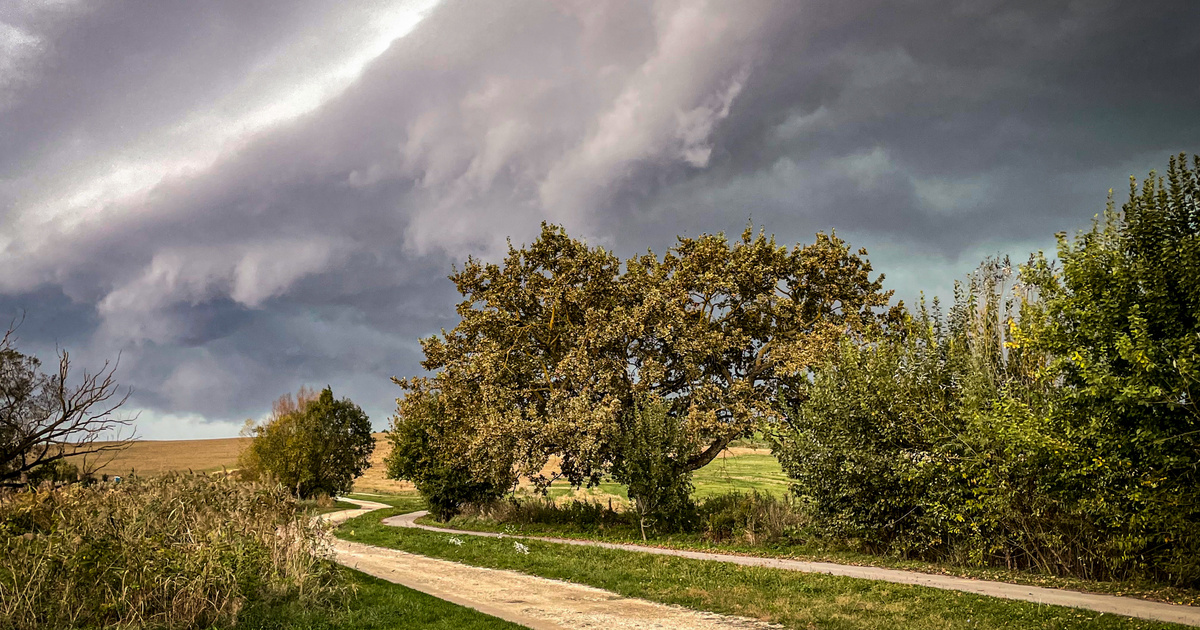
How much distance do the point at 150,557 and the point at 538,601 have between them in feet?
21.4

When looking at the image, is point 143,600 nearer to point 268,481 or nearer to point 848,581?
point 268,481

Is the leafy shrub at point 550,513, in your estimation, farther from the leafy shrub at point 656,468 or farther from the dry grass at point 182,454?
the dry grass at point 182,454

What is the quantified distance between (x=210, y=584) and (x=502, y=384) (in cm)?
1581

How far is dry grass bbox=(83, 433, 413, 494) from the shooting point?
75.2 meters

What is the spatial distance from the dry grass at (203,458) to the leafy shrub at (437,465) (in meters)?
34.3

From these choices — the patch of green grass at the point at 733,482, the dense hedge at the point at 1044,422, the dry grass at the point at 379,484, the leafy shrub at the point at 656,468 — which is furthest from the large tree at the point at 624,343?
the dry grass at the point at 379,484

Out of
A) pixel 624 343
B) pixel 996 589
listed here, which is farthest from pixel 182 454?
pixel 996 589

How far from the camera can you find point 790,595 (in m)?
13.5

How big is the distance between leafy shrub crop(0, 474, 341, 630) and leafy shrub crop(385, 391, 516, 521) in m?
12.6

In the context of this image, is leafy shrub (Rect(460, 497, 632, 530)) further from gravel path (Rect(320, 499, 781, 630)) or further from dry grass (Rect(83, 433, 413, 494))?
dry grass (Rect(83, 433, 413, 494))

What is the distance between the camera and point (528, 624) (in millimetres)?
11766

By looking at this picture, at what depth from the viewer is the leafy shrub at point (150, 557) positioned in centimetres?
1114

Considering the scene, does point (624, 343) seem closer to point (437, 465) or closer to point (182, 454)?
point (437, 465)

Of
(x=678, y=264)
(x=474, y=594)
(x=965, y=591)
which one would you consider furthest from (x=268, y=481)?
(x=678, y=264)
